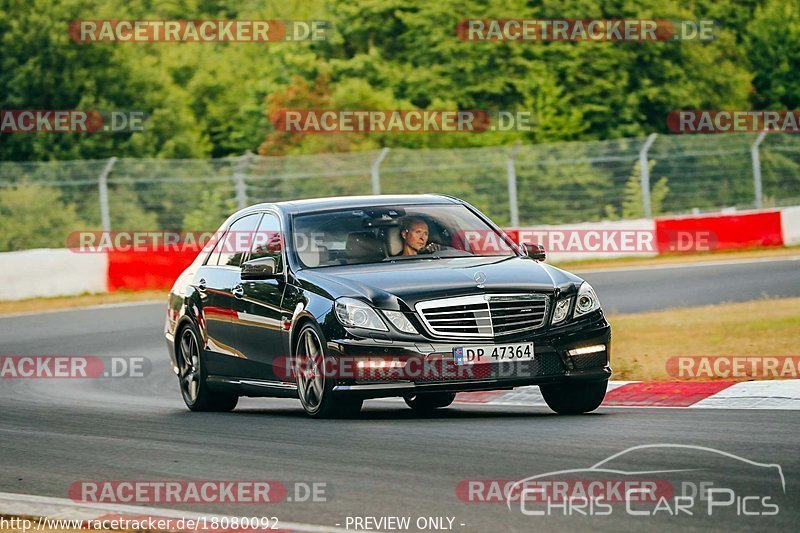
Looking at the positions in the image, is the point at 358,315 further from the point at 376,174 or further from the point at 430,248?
the point at 376,174

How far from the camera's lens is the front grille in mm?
10047

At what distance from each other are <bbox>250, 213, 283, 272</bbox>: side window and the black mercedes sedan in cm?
2

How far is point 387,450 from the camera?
8781 millimetres

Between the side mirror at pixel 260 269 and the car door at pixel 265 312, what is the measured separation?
0.17 ft

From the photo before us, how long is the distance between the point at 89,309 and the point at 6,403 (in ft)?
34.8

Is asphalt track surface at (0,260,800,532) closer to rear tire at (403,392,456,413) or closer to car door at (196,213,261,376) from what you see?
rear tire at (403,392,456,413)

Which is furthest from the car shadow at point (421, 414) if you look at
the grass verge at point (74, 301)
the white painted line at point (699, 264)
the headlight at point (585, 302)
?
the white painted line at point (699, 264)

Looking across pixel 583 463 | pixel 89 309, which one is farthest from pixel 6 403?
pixel 89 309

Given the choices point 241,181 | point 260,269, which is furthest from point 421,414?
point 241,181

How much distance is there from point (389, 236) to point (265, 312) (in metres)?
1.03

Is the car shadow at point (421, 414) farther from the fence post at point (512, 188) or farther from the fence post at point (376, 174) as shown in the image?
the fence post at point (512, 188)

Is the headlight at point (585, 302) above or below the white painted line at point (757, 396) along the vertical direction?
above

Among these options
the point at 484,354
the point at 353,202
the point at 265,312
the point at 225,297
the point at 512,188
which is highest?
the point at 512,188

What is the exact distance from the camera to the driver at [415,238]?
36.9 ft
